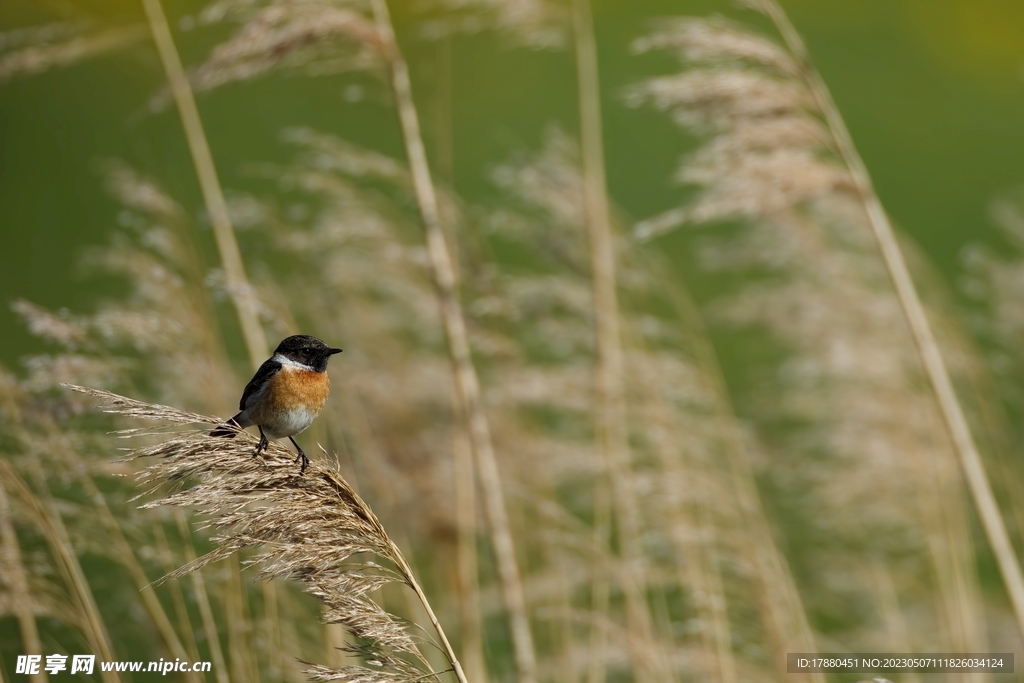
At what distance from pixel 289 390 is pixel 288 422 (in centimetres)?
6

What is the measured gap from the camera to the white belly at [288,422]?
1659 mm

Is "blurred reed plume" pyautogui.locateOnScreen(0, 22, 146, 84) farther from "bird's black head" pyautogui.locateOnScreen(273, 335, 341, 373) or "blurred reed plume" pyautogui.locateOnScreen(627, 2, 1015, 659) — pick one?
"blurred reed plume" pyautogui.locateOnScreen(627, 2, 1015, 659)

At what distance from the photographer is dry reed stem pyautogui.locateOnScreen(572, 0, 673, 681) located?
2676 mm

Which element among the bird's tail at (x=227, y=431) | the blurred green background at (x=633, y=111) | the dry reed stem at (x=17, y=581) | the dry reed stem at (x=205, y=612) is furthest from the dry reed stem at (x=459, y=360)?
the blurred green background at (x=633, y=111)

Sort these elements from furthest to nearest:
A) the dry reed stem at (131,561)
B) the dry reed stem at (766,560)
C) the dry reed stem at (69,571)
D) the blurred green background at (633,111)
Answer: the blurred green background at (633,111), the dry reed stem at (766,560), the dry reed stem at (131,561), the dry reed stem at (69,571)

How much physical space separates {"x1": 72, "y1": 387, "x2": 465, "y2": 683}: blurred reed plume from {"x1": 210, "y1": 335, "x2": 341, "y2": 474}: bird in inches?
7.9

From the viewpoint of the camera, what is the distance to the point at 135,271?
8.25ft

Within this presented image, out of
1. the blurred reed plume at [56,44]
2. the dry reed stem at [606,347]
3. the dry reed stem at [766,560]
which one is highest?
the blurred reed plume at [56,44]

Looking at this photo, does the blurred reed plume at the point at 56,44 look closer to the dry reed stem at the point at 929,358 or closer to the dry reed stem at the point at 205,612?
the dry reed stem at the point at 205,612

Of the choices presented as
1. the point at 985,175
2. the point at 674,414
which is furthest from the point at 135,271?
the point at 985,175

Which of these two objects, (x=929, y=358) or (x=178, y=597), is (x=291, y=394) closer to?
(x=178, y=597)

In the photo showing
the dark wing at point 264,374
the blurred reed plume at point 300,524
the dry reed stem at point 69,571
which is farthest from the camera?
the dark wing at point 264,374

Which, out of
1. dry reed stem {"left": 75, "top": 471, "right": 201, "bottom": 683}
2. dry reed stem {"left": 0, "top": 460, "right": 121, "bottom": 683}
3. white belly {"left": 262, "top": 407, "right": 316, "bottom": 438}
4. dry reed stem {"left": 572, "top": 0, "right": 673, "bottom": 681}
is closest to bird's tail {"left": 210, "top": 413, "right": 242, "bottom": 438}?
white belly {"left": 262, "top": 407, "right": 316, "bottom": 438}

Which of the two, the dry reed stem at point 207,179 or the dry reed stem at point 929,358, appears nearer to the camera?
the dry reed stem at point 929,358
